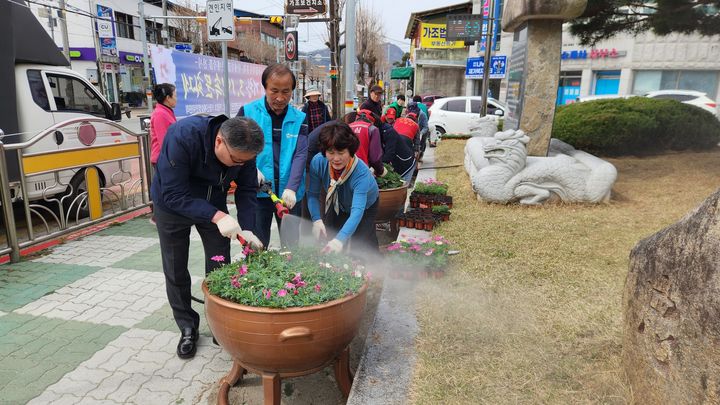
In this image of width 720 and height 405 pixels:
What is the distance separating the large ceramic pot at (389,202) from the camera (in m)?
4.61

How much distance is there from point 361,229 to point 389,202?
1.26 meters

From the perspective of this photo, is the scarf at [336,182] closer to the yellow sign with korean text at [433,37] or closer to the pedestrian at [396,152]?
the pedestrian at [396,152]

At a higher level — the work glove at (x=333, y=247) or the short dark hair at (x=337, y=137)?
the short dark hair at (x=337, y=137)

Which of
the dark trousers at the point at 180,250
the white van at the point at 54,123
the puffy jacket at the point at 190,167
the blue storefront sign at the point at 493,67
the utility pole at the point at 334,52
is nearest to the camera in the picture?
the puffy jacket at the point at 190,167

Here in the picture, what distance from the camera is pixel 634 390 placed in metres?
2.06

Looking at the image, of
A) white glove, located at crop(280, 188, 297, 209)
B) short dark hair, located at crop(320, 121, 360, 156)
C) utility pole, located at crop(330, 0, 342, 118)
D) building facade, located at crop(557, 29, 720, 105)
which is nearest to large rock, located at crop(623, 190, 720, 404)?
short dark hair, located at crop(320, 121, 360, 156)

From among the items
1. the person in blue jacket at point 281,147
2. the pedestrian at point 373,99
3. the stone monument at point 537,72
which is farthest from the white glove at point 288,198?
the stone monument at point 537,72

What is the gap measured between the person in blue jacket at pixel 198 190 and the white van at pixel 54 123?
3212 millimetres

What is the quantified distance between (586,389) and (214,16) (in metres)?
5.89

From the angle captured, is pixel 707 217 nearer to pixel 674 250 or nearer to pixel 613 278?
pixel 674 250

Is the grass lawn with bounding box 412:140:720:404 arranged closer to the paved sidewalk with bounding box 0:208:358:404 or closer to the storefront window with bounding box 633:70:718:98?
the paved sidewalk with bounding box 0:208:358:404

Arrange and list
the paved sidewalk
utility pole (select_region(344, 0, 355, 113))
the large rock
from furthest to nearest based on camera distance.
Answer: utility pole (select_region(344, 0, 355, 113))
the paved sidewalk
the large rock

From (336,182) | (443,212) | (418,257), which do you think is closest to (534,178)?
(443,212)

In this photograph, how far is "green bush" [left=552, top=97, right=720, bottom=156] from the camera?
9.01m
